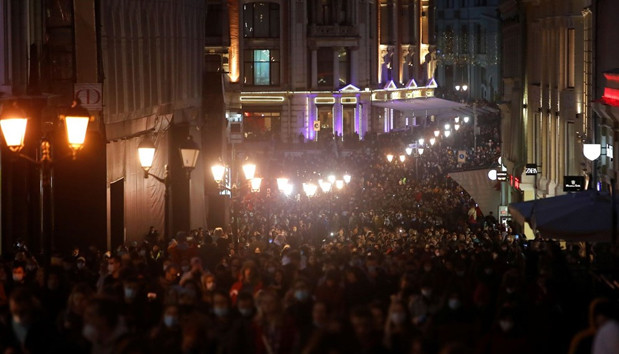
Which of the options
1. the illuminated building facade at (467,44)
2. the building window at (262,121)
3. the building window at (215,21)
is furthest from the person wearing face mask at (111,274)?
the illuminated building facade at (467,44)

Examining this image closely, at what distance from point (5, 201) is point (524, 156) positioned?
26724mm

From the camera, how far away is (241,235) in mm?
35906

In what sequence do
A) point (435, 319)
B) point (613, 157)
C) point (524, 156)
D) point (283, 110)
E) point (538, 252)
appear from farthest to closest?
point (283, 110)
point (524, 156)
point (613, 157)
point (538, 252)
point (435, 319)

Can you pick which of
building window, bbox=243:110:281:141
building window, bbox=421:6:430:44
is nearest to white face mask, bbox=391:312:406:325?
building window, bbox=243:110:281:141

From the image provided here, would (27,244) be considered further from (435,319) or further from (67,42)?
(435,319)

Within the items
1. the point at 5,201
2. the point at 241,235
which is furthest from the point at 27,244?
the point at 241,235

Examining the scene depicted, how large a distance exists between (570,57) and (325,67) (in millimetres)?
47445

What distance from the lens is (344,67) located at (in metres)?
87.4

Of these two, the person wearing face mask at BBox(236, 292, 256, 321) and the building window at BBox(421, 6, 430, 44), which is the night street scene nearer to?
the person wearing face mask at BBox(236, 292, 256, 321)

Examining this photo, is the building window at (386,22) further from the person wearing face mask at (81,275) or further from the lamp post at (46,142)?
the lamp post at (46,142)

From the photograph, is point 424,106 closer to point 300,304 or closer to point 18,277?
point 18,277

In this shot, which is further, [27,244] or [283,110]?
[283,110]

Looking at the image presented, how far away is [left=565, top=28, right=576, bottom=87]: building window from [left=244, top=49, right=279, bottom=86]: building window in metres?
45.4

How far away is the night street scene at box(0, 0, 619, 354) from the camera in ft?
42.1
